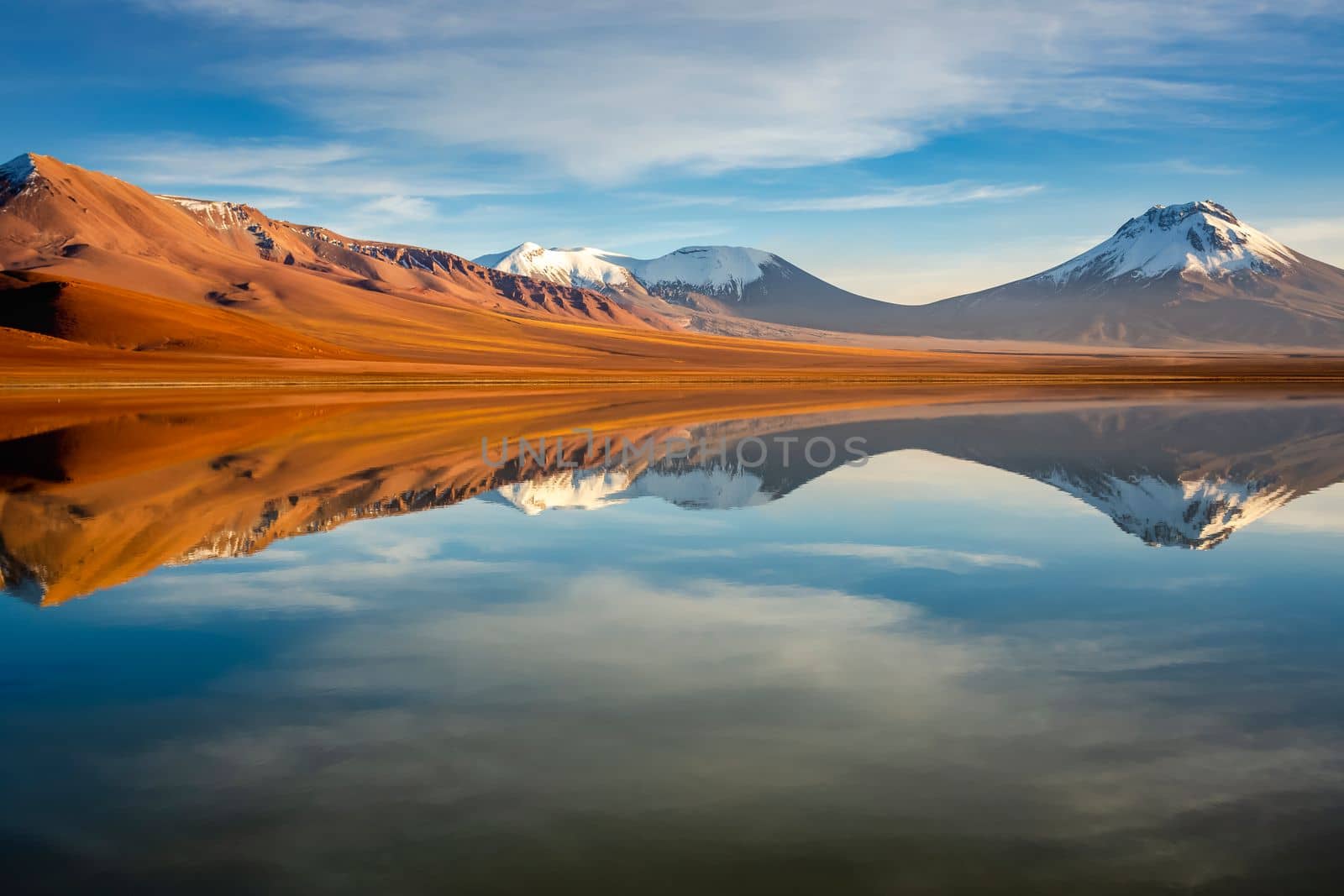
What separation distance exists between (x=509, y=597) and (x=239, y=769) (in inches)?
196

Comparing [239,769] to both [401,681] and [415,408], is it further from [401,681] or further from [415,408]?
[415,408]

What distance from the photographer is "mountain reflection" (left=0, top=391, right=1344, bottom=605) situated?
15.5 m

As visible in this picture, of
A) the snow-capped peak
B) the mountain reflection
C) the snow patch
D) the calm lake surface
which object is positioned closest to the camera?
the calm lake surface

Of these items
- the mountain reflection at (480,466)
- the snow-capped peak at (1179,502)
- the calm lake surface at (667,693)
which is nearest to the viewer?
the calm lake surface at (667,693)

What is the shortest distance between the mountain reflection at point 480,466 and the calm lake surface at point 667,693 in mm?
221

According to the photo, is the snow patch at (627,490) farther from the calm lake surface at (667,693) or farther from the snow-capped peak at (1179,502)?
the snow-capped peak at (1179,502)

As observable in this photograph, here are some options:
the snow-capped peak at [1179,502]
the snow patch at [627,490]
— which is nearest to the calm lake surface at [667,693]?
the snow-capped peak at [1179,502]

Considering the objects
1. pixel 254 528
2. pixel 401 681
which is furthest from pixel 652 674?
pixel 254 528

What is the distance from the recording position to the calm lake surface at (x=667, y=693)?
223 inches

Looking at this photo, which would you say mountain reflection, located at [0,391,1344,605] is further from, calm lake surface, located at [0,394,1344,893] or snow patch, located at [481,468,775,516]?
calm lake surface, located at [0,394,1344,893]

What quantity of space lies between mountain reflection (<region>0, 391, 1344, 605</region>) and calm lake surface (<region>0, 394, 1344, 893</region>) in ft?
0.72

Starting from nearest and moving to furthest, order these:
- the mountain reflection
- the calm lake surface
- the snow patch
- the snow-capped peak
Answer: the calm lake surface → the mountain reflection → the snow-capped peak → the snow patch

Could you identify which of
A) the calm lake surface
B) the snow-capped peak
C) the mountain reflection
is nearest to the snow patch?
the mountain reflection

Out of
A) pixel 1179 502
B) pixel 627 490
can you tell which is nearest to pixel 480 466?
pixel 627 490
